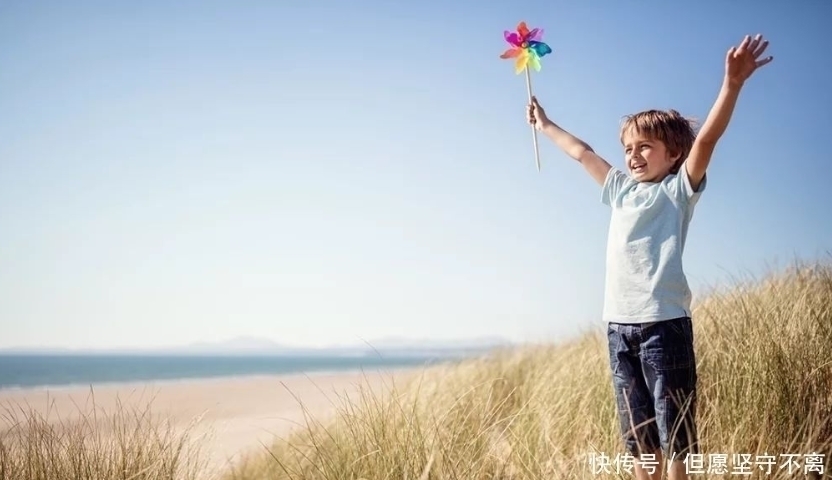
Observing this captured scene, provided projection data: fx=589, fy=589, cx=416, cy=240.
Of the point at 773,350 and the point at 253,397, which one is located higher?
the point at 773,350

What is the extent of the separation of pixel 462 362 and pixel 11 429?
4606mm

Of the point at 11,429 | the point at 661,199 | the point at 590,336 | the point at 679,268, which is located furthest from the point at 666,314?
the point at 590,336

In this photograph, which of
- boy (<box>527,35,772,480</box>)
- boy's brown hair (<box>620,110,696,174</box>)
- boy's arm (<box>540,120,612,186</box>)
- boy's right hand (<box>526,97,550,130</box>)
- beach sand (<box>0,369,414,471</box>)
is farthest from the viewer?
beach sand (<box>0,369,414,471</box>)

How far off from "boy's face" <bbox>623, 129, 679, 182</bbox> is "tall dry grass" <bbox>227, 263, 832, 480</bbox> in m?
1.12

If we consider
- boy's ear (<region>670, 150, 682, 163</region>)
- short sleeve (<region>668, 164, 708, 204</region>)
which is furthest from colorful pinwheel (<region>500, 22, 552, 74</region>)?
short sleeve (<region>668, 164, 708, 204</region>)

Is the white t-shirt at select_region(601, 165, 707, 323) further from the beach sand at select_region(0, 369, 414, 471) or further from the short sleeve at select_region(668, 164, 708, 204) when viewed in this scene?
the beach sand at select_region(0, 369, 414, 471)

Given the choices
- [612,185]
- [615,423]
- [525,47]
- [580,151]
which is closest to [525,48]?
[525,47]

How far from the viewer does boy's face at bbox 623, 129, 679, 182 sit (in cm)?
253

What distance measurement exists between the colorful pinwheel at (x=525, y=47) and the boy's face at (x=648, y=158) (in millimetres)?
915

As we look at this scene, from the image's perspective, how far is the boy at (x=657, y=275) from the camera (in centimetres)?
221

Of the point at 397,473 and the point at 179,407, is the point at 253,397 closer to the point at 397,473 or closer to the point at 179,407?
the point at 179,407

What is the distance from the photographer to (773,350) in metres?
3.04

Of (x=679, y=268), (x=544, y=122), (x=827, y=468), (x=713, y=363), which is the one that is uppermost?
(x=544, y=122)

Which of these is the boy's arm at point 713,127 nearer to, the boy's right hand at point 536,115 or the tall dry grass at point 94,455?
the boy's right hand at point 536,115
